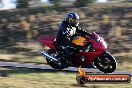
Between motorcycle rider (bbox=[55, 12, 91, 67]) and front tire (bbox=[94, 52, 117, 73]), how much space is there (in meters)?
0.73

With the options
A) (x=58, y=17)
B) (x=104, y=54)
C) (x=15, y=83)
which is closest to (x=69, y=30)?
(x=104, y=54)

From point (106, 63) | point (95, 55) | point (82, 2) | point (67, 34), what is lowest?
point (82, 2)

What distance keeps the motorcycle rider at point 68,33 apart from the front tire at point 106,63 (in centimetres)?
73

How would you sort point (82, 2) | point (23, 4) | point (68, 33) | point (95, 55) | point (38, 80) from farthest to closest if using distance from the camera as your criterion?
point (23, 4) < point (82, 2) < point (38, 80) < point (68, 33) < point (95, 55)

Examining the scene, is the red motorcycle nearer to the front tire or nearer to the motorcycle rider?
the front tire

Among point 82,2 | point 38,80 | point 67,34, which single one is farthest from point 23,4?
point 67,34

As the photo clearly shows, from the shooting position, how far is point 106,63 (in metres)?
11.1

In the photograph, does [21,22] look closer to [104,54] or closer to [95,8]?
[95,8]

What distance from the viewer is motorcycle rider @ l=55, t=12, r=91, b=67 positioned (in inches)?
452

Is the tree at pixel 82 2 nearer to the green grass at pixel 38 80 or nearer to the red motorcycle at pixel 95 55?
the green grass at pixel 38 80

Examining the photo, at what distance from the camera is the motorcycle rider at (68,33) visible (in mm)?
11477

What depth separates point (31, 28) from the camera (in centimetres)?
3216

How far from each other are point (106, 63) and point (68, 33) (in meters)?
1.50

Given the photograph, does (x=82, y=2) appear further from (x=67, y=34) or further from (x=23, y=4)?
(x=67, y=34)
